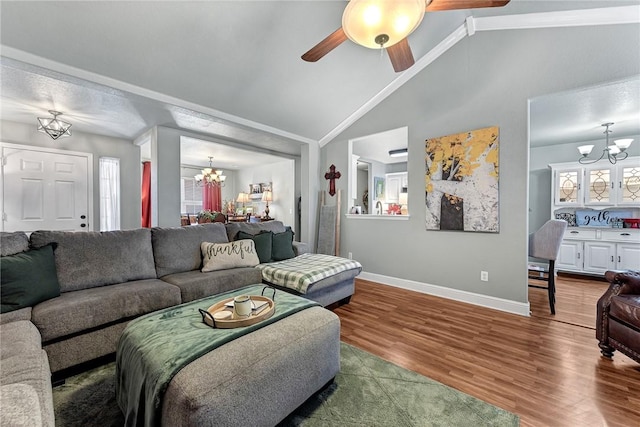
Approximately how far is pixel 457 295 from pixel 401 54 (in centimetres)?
287

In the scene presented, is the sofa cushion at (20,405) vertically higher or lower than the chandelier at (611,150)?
lower

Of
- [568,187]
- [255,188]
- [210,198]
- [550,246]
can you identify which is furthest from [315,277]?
[210,198]

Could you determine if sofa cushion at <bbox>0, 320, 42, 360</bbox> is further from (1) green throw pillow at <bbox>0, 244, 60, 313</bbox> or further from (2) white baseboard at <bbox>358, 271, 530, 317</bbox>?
(2) white baseboard at <bbox>358, 271, 530, 317</bbox>

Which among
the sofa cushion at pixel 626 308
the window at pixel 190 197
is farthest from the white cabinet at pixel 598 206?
the window at pixel 190 197

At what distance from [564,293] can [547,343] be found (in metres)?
2.01

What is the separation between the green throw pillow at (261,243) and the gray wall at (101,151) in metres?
3.02

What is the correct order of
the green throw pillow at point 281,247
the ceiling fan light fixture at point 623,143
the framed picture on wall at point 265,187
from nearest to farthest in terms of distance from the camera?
the green throw pillow at point 281,247, the ceiling fan light fixture at point 623,143, the framed picture on wall at point 265,187

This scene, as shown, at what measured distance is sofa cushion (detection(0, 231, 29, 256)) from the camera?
1806mm

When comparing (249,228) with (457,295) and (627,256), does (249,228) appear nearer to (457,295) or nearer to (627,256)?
(457,295)

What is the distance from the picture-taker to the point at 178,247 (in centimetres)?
268

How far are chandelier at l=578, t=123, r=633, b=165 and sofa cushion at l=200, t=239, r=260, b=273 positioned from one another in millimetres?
5518

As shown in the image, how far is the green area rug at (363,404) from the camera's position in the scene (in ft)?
4.53

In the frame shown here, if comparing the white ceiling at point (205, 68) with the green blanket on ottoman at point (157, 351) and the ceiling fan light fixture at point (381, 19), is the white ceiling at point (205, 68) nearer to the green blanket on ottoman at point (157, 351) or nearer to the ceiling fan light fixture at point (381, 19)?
the ceiling fan light fixture at point (381, 19)

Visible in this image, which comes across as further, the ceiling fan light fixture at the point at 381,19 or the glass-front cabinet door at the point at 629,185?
the glass-front cabinet door at the point at 629,185
